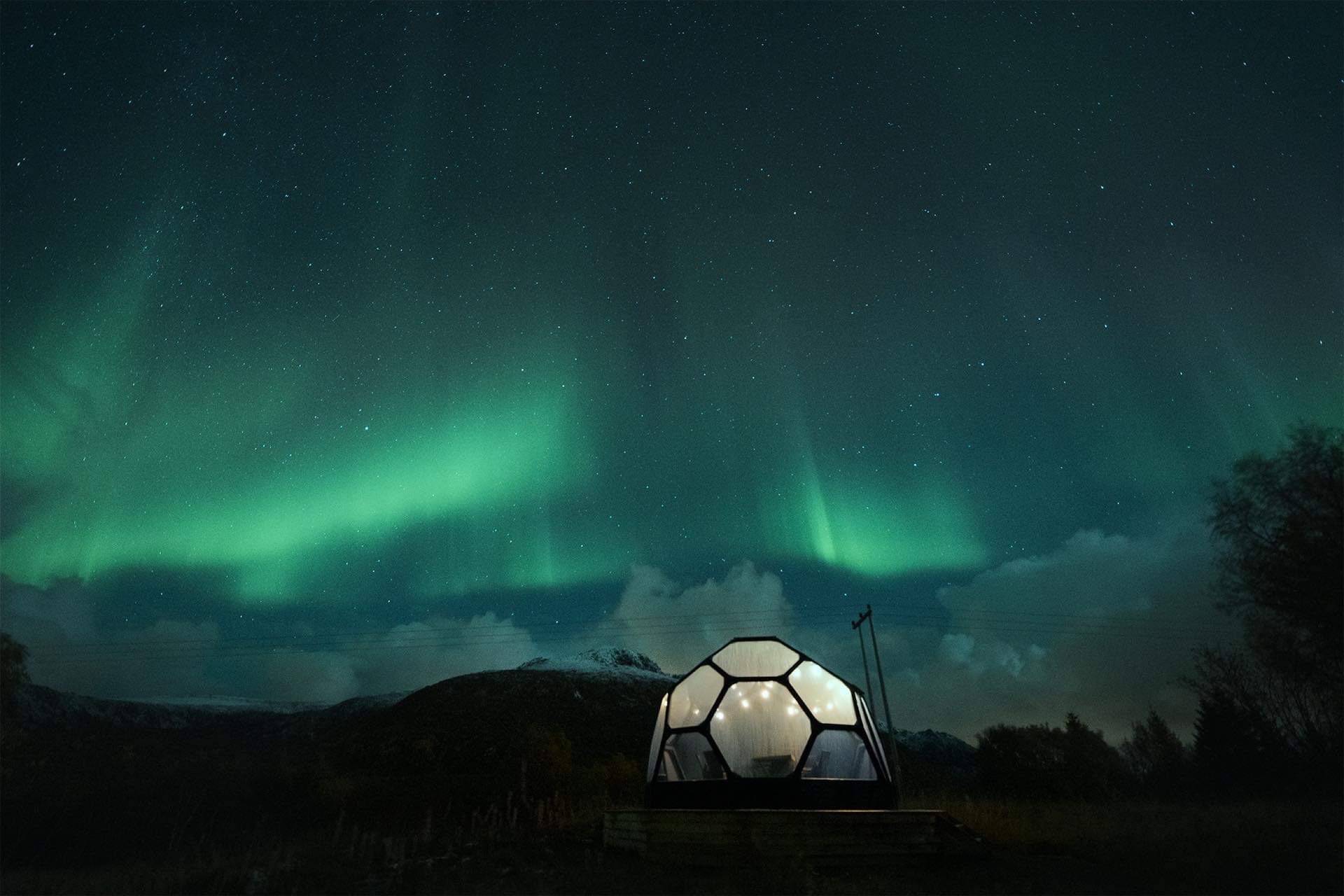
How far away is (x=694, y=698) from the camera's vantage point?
50.1 ft

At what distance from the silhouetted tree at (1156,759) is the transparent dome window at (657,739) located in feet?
95.9

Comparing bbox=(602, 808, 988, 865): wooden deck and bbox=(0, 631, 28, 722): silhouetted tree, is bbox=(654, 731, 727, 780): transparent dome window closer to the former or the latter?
bbox=(602, 808, 988, 865): wooden deck

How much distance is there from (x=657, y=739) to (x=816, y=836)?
6.21m

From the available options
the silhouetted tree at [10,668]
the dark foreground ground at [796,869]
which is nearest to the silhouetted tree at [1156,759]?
the dark foreground ground at [796,869]

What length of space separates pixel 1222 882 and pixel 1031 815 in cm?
810

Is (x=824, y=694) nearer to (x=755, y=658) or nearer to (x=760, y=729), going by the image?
(x=755, y=658)

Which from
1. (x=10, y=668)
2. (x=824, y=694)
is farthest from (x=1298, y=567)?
(x=10, y=668)

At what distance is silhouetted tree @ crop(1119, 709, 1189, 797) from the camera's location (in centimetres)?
3366

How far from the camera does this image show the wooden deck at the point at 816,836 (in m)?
9.59

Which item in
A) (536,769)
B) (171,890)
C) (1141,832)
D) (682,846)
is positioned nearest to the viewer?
(171,890)

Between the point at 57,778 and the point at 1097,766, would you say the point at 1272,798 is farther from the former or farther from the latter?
the point at 57,778

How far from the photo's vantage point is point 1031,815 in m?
15.0

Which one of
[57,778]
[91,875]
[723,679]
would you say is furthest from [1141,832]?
[57,778]

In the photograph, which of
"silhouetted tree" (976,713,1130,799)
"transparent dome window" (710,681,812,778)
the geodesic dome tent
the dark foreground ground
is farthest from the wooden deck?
"silhouetted tree" (976,713,1130,799)
